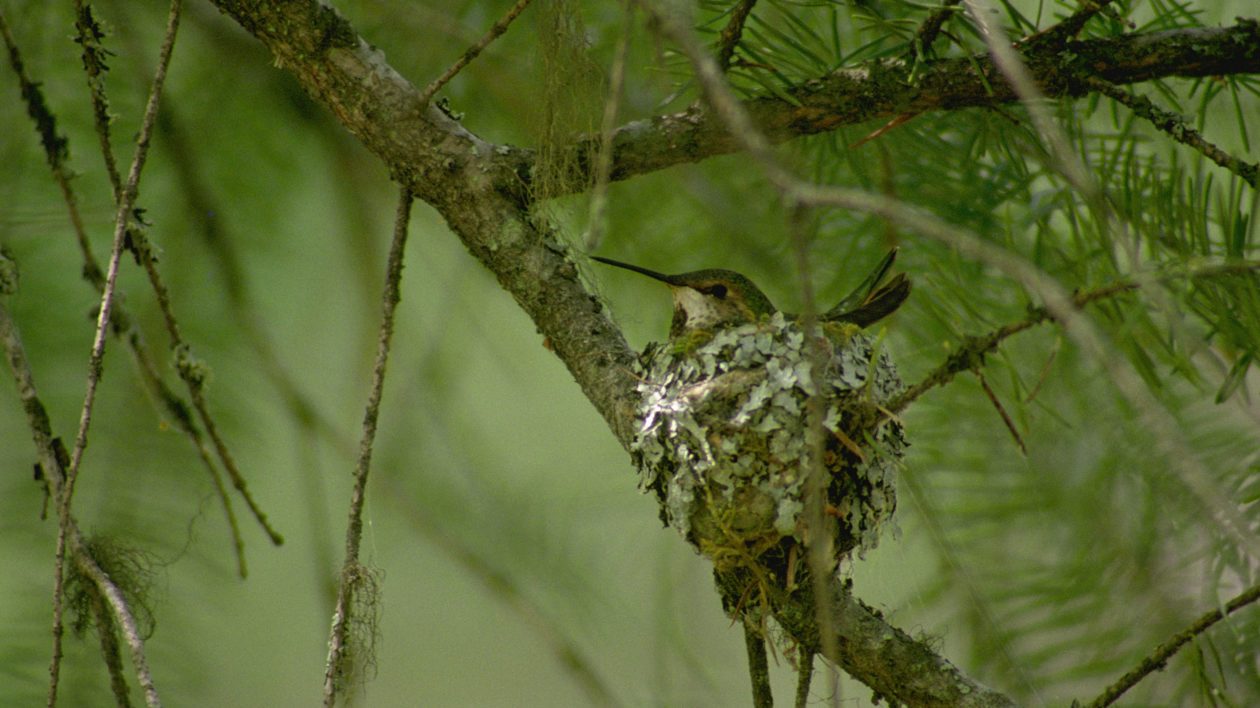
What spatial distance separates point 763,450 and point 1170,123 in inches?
20.3

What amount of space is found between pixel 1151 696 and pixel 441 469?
1.37 meters

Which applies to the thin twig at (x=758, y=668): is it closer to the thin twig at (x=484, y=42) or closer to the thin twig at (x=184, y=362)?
the thin twig at (x=184, y=362)

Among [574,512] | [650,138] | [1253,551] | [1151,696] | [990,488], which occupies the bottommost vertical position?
[1253,551]

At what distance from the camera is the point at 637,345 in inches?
73.9

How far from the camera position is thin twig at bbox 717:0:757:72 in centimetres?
77

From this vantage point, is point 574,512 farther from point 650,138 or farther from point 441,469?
point 650,138

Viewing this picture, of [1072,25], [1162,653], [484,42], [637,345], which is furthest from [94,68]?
[637,345]

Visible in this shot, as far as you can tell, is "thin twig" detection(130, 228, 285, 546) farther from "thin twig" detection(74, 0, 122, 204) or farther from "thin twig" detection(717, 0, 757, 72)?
"thin twig" detection(717, 0, 757, 72)

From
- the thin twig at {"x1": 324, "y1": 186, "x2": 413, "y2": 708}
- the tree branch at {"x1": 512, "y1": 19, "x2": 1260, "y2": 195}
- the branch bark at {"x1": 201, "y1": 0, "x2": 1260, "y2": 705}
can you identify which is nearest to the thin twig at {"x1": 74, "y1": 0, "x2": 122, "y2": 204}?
the branch bark at {"x1": 201, "y1": 0, "x2": 1260, "y2": 705}

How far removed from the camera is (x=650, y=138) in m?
0.89

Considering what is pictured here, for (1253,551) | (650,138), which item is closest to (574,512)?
(650,138)

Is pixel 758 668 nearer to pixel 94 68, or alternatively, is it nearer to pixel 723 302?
pixel 723 302

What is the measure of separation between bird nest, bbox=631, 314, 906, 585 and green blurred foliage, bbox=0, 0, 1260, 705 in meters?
0.13

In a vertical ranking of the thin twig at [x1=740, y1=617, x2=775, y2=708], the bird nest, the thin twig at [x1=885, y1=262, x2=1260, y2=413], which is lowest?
the thin twig at [x1=740, y1=617, x2=775, y2=708]
